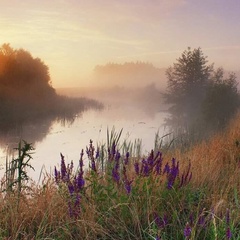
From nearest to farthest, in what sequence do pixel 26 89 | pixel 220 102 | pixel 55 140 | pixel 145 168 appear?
pixel 145 168 → pixel 55 140 → pixel 220 102 → pixel 26 89

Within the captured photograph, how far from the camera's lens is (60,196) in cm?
384

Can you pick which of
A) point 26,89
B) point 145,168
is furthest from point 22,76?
point 145,168

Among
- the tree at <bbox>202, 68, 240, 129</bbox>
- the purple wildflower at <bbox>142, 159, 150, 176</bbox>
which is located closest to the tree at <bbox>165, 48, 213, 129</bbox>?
the tree at <bbox>202, 68, 240, 129</bbox>

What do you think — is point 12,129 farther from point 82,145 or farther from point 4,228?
point 4,228

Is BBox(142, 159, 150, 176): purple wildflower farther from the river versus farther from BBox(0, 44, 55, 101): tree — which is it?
BBox(0, 44, 55, 101): tree

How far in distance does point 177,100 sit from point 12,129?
23.7 meters

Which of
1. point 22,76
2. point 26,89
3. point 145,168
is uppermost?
point 22,76

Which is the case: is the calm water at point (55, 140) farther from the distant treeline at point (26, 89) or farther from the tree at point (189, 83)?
the tree at point (189, 83)

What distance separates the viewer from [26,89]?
38344 millimetres

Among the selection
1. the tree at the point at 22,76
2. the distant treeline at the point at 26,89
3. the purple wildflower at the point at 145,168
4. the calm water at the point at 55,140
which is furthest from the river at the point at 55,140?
the purple wildflower at the point at 145,168

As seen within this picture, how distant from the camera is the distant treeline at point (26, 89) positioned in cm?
3366

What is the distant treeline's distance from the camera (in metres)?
33.7

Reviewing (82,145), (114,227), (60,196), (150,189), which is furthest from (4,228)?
(82,145)

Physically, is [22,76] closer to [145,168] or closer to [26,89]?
[26,89]
